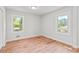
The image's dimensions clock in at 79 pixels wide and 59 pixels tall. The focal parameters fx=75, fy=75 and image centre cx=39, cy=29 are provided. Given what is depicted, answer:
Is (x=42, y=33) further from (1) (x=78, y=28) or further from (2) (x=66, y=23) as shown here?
(1) (x=78, y=28)

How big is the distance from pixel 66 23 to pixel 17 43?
77cm

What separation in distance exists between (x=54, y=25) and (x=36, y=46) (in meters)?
0.43

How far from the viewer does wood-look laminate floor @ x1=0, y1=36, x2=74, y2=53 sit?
1024 millimetres

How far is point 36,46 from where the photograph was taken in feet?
3.70

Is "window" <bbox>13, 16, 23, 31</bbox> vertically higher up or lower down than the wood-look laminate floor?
higher up

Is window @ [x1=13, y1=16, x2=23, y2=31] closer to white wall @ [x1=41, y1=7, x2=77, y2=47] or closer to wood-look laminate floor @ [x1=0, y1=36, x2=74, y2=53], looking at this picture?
wood-look laminate floor @ [x1=0, y1=36, x2=74, y2=53]

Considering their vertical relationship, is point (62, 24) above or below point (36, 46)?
above

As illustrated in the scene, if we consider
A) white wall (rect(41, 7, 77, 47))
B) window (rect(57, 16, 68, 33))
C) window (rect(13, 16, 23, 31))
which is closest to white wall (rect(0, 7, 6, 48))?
window (rect(13, 16, 23, 31))

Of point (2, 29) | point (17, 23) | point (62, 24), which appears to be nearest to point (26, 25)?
point (17, 23)

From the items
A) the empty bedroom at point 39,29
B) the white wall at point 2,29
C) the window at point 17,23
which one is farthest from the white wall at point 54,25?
the white wall at point 2,29

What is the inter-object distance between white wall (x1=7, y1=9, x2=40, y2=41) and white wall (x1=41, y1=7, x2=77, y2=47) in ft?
0.37

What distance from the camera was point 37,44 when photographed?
115cm

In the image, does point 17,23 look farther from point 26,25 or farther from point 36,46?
point 36,46
